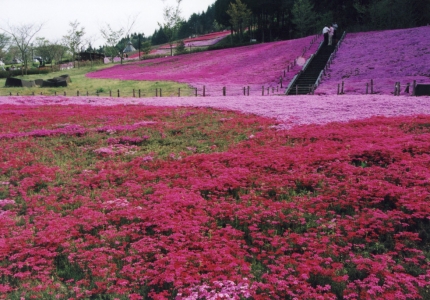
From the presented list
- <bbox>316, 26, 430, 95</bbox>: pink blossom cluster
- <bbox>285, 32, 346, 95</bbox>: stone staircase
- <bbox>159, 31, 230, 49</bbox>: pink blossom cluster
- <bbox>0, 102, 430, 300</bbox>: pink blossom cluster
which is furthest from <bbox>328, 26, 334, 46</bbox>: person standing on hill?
<bbox>159, 31, 230, 49</bbox>: pink blossom cluster

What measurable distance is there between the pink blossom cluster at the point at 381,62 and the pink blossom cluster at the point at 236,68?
518 cm

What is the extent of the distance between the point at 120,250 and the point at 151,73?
54.1 m

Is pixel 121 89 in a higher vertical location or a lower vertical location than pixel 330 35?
lower

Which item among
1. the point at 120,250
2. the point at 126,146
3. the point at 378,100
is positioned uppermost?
the point at 378,100

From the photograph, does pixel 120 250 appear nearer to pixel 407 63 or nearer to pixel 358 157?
pixel 358 157

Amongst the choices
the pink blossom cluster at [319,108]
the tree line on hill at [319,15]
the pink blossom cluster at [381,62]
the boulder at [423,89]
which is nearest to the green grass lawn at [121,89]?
the pink blossom cluster at [319,108]

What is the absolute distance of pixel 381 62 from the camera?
3981 cm

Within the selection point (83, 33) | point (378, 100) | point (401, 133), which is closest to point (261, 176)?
point (401, 133)

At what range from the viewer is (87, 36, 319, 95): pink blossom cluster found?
138ft

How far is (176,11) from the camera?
9750 centimetres

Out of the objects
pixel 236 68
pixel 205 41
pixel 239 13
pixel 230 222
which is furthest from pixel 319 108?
pixel 205 41

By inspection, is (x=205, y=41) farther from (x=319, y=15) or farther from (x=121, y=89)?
(x=121, y=89)

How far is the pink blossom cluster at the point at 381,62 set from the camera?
3199 centimetres

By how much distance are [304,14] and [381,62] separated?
128 feet
